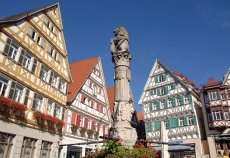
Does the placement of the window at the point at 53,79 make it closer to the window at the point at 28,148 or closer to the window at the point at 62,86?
the window at the point at 62,86

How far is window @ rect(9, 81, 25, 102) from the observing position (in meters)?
13.6

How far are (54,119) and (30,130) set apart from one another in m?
2.37

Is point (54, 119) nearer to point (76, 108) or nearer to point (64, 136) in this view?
point (64, 136)

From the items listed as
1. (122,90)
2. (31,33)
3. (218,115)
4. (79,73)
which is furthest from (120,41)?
(218,115)

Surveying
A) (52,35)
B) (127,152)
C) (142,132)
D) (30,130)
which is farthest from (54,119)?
(142,132)

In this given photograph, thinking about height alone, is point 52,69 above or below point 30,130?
above

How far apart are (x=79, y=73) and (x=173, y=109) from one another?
1186 centimetres

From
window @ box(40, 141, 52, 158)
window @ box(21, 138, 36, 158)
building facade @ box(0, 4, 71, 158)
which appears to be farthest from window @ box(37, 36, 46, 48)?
window @ box(40, 141, 52, 158)

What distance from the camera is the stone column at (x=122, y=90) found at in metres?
8.61

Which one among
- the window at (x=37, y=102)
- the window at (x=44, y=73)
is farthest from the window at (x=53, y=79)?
the window at (x=37, y=102)

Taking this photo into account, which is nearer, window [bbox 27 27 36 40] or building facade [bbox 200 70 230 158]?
window [bbox 27 27 36 40]

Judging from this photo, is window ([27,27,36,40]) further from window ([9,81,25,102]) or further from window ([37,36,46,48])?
window ([9,81,25,102])

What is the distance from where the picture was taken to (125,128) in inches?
340

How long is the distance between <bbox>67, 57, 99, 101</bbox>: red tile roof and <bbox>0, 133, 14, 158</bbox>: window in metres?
7.78
